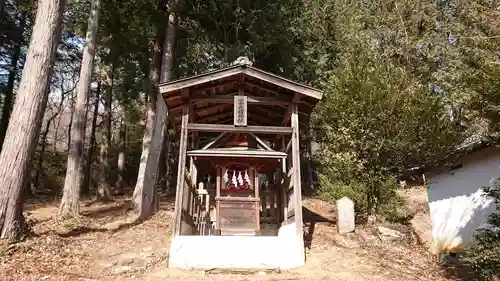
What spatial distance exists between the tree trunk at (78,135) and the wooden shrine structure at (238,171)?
12.0 feet

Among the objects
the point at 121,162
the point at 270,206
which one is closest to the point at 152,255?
the point at 270,206

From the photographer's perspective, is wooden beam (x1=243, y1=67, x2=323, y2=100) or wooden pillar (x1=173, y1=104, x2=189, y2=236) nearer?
wooden pillar (x1=173, y1=104, x2=189, y2=236)

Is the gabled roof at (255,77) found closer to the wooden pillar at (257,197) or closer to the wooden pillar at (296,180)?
the wooden pillar at (296,180)

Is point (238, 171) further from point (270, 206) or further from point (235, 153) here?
point (270, 206)

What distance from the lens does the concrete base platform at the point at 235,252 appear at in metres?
7.41

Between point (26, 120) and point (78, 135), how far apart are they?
4.15 metres

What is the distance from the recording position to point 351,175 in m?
11.1

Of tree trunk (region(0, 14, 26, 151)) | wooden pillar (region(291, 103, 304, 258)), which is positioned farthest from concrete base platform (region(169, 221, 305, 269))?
tree trunk (region(0, 14, 26, 151))

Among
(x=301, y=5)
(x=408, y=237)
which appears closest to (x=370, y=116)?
(x=408, y=237)

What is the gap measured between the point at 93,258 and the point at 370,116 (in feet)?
26.8

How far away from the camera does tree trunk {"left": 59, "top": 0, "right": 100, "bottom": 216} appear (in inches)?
423

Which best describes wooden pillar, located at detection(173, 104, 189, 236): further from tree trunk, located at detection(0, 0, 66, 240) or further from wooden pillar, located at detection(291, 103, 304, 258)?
tree trunk, located at detection(0, 0, 66, 240)

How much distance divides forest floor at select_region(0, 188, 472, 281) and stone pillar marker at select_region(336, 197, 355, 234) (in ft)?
0.68

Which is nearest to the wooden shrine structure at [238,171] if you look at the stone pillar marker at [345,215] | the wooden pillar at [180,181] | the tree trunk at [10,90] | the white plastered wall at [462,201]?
the wooden pillar at [180,181]
